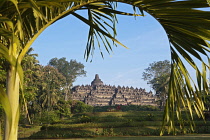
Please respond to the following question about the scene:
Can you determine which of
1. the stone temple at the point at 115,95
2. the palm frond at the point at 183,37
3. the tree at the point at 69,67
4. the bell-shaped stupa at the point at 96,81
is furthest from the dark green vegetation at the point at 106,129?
the bell-shaped stupa at the point at 96,81

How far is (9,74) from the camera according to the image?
279 centimetres

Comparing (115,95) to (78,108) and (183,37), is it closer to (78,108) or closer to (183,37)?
(78,108)

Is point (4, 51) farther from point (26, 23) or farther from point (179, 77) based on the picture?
point (179, 77)

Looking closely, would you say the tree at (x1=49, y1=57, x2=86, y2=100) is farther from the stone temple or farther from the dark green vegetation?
the dark green vegetation

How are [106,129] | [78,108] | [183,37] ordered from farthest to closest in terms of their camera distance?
[78,108] < [106,129] < [183,37]

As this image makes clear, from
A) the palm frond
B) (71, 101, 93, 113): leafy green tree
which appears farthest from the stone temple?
the palm frond

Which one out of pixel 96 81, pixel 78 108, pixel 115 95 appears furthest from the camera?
pixel 96 81

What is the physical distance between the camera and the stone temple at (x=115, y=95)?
66.2 m

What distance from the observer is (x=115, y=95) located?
68750mm

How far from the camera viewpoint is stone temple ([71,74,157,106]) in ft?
217

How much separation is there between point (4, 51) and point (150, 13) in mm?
1688

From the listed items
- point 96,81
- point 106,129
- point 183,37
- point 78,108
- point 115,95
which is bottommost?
point 106,129

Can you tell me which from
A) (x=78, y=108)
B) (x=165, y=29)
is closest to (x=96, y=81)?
(x=78, y=108)

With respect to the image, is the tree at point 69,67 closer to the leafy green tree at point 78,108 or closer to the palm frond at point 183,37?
the leafy green tree at point 78,108
